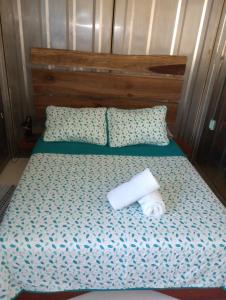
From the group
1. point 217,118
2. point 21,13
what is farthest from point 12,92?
point 217,118

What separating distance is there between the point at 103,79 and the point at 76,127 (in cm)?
62

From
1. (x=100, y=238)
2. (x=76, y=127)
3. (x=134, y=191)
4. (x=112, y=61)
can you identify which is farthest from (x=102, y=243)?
(x=112, y=61)

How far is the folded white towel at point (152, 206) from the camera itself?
1.20 meters

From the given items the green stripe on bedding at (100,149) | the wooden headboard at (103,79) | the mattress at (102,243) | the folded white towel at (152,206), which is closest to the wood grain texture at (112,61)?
the wooden headboard at (103,79)

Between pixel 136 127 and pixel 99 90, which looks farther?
pixel 99 90

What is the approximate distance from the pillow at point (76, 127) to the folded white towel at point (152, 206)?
913 mm

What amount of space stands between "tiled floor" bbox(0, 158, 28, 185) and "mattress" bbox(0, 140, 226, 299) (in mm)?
959

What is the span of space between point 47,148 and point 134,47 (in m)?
1.34

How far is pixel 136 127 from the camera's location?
6.64 ft

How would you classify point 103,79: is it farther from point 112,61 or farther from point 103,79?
point 112,61

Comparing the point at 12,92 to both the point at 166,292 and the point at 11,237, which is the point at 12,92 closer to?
the point at 11,237

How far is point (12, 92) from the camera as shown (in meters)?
2.30

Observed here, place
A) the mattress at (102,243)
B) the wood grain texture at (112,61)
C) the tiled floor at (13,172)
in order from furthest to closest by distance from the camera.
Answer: the tiled floor at (13,172), the wood grain texture at (112,61), the mattress at (102,243)

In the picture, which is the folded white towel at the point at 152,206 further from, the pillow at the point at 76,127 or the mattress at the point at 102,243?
the pillow at the point at 76,127
